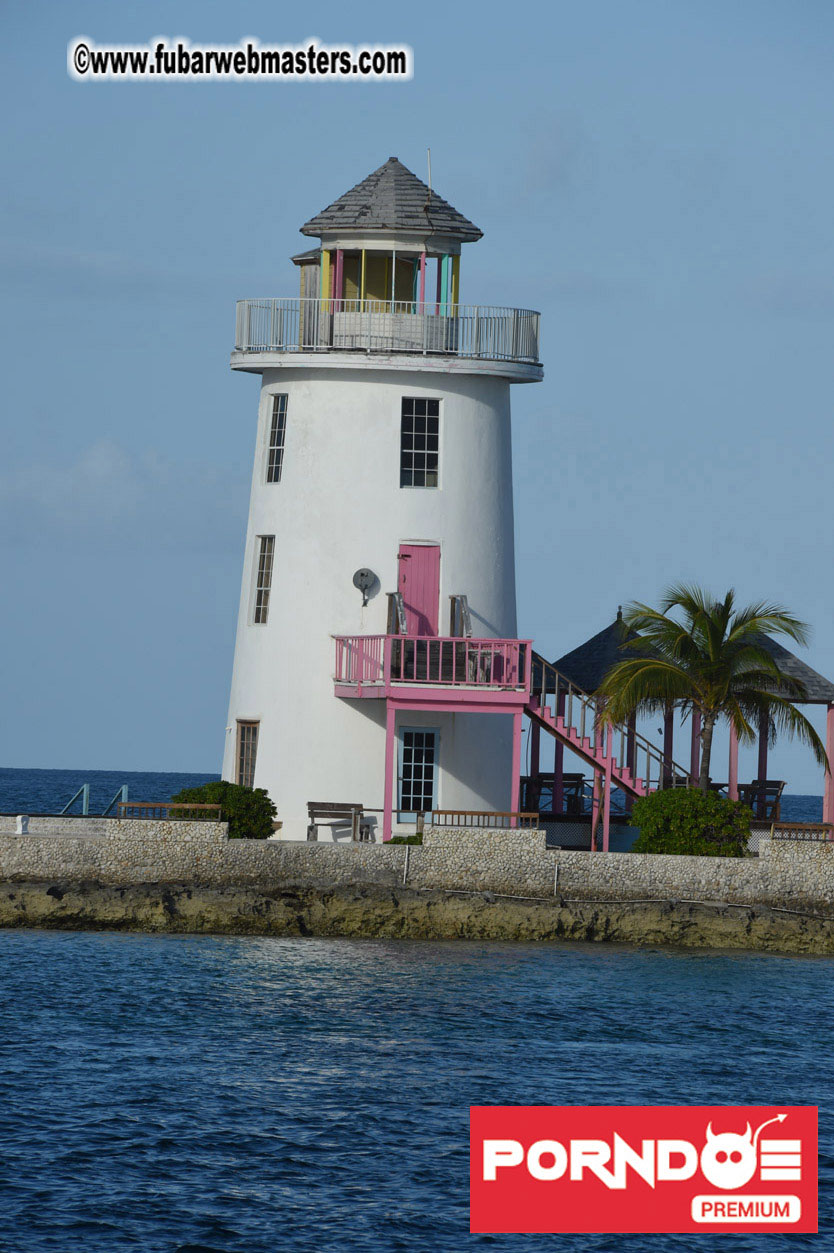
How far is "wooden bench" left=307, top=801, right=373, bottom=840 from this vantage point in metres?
38.3

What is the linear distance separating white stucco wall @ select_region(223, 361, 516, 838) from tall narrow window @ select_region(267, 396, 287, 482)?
454 millimetres

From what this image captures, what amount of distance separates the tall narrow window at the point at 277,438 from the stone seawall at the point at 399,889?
839cm

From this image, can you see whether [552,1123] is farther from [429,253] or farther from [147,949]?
[429,253]

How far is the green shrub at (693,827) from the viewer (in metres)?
37.0

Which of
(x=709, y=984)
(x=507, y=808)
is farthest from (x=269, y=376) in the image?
(x=709, y=984)

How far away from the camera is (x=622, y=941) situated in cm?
3606

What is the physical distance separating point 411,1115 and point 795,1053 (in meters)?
6.51

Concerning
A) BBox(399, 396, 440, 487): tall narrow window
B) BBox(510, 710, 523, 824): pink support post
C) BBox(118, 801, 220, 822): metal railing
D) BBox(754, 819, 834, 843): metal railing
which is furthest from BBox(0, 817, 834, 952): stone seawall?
BBox(399, 396, 440, 487): tall narrow window

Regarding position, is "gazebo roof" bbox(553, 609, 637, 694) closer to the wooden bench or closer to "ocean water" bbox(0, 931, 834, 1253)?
the wooden bench

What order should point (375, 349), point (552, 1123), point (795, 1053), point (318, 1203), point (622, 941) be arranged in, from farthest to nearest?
point (375, 349) < point (622, 941) < point (795, 1053) < point (552, 1123) < point (318, 1203)

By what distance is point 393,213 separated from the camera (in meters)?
39.9

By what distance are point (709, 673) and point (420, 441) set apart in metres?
7.25

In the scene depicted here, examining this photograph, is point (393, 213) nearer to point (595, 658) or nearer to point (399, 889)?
point (595, 658)

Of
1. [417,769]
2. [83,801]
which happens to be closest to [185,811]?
[417,769]
